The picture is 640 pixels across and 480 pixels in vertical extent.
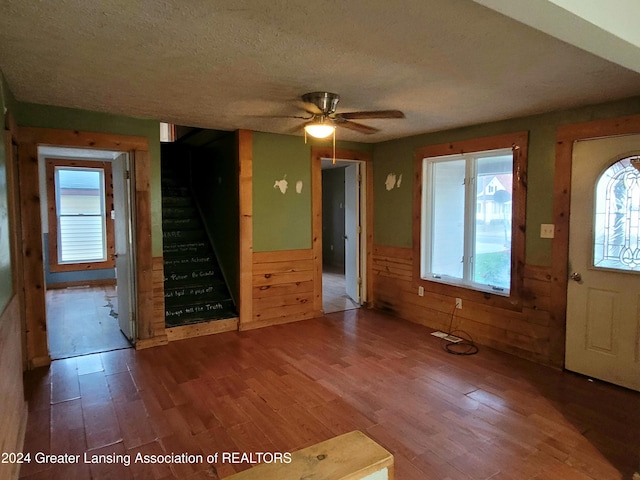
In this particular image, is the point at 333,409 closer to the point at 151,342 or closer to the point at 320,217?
the point at 151,342

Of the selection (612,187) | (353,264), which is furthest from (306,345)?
(612,187)

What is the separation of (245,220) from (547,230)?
3.00 metres

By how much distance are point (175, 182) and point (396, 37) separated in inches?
197

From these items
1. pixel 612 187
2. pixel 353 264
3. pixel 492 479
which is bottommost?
pixel 492 479

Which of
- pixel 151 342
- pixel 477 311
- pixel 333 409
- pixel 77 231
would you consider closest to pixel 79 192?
pixel 77 231

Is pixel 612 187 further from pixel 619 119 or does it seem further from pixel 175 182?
pixel 175 182

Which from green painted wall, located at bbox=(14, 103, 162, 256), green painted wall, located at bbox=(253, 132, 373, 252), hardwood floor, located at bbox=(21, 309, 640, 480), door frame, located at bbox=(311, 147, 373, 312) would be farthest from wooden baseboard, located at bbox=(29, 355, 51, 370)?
door frame, located at bbox=(311, 147, 373, 312)

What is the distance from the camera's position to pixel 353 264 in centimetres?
573

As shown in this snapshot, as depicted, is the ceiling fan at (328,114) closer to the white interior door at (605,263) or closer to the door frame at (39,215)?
the white interior door at (605,263)

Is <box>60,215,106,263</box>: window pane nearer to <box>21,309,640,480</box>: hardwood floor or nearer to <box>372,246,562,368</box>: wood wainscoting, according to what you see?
<box>21,309,640,480</box>: hardwood floor

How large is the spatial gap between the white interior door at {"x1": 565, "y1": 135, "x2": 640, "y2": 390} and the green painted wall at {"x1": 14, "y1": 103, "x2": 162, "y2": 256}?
3790 millimetres

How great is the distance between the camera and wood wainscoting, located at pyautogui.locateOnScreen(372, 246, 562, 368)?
12.2 ft

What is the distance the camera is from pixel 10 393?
7.12 ft

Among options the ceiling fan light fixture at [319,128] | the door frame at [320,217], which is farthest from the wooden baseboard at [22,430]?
the door frame at [320,217]
